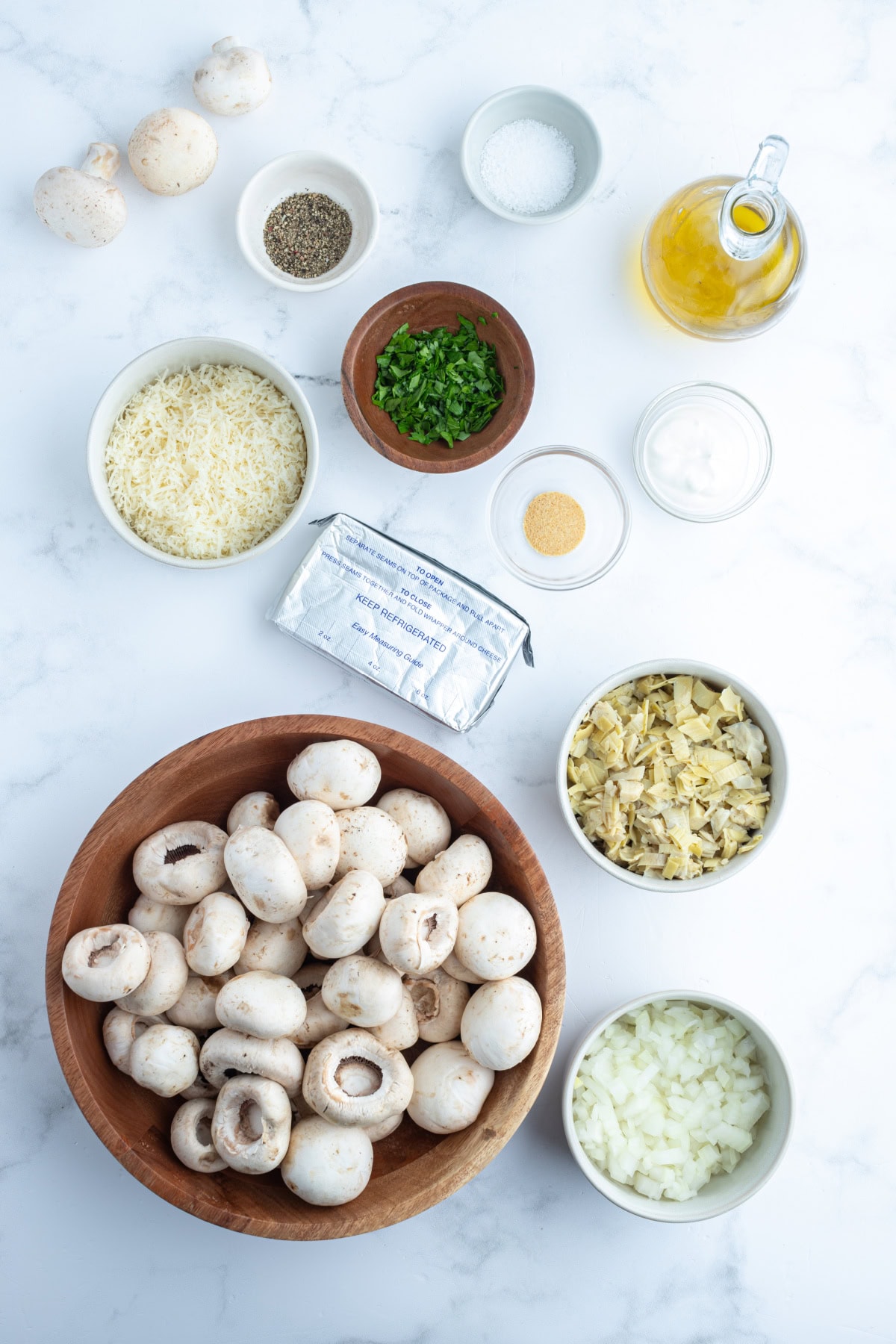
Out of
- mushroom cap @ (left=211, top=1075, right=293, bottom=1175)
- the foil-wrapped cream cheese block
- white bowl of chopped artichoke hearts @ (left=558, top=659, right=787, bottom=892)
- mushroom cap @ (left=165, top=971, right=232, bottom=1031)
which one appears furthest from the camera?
the foil-wrapped cream cheese block

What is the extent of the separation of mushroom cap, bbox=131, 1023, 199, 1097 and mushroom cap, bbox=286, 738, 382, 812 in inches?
13.0

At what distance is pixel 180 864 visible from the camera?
1.24 meters

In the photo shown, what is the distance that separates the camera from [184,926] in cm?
127

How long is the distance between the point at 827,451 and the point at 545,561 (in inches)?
19.5

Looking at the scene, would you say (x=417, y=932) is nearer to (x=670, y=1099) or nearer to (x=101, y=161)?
(x=670, y=1099)

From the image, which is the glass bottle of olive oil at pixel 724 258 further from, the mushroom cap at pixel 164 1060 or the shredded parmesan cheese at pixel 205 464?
the mushroom cap at pixel 164 1060

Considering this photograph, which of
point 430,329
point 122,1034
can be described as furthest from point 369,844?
point 430,329

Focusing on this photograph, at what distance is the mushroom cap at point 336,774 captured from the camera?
4.08 feet

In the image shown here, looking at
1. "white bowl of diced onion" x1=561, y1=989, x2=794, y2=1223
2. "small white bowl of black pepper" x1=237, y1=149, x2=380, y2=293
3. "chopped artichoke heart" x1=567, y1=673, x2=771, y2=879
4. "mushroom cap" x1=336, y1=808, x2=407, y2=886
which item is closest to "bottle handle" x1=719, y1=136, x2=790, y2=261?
"small white bowl of black pepper" x1=237, y1=149, x2=380, y2=293

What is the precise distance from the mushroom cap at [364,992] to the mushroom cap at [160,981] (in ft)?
0.62

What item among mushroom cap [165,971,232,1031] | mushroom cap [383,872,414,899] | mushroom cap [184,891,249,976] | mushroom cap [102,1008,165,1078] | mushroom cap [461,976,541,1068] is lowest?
mushroom cap [102,1008,165,1078]

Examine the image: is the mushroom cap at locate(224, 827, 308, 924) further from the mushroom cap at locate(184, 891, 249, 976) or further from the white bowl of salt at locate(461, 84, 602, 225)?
the white bowl of salt at locate(461, 84, 602, 225)

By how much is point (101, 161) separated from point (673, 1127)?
5.44 ft

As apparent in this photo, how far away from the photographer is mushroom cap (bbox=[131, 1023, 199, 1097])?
117cm
